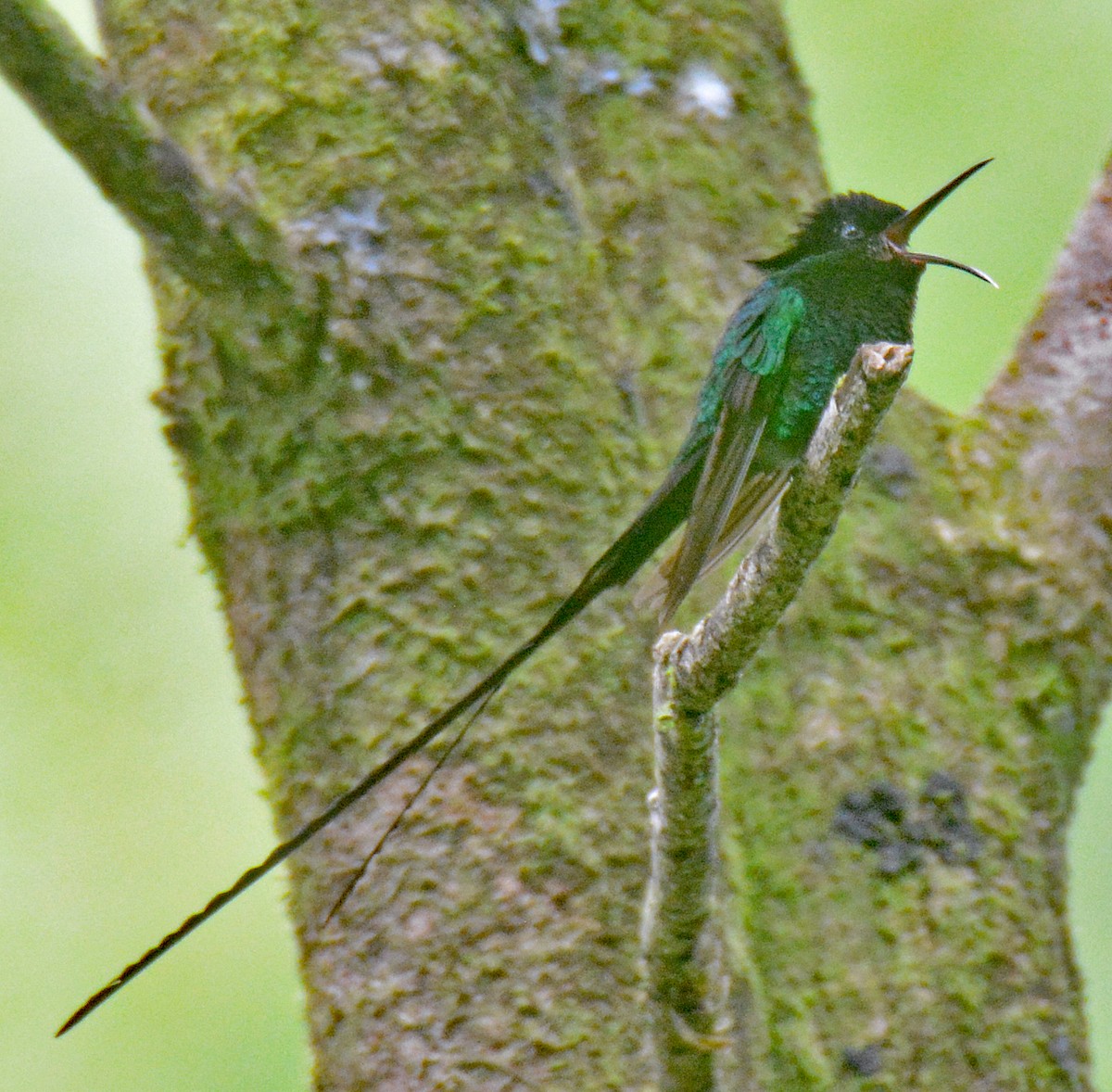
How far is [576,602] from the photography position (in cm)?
269

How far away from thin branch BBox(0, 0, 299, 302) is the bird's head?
1293 mm

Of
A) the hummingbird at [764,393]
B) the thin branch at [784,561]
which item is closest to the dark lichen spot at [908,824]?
the hummingbird at [764,393]

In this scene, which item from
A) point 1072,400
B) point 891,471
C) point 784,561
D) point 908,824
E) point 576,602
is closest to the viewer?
point 784,561

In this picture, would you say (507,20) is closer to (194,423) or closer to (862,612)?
(194,423)

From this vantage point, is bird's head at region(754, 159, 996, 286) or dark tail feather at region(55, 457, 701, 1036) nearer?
dark tail feather at region(55, 457, 701, 1036)

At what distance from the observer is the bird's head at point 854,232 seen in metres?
3.33

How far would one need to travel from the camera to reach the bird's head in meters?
3.33

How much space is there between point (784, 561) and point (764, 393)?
108 cm

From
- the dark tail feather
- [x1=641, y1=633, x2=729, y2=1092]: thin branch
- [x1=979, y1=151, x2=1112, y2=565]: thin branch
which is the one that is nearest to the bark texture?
the dark tail feather

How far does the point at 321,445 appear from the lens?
9.77ft

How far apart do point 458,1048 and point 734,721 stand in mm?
923

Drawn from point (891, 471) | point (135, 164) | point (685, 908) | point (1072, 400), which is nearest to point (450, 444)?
point (135, 164)

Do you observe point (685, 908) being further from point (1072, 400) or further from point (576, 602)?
point (1072, 400)

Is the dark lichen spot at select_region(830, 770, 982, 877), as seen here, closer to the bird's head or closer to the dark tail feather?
the dark tail feather
